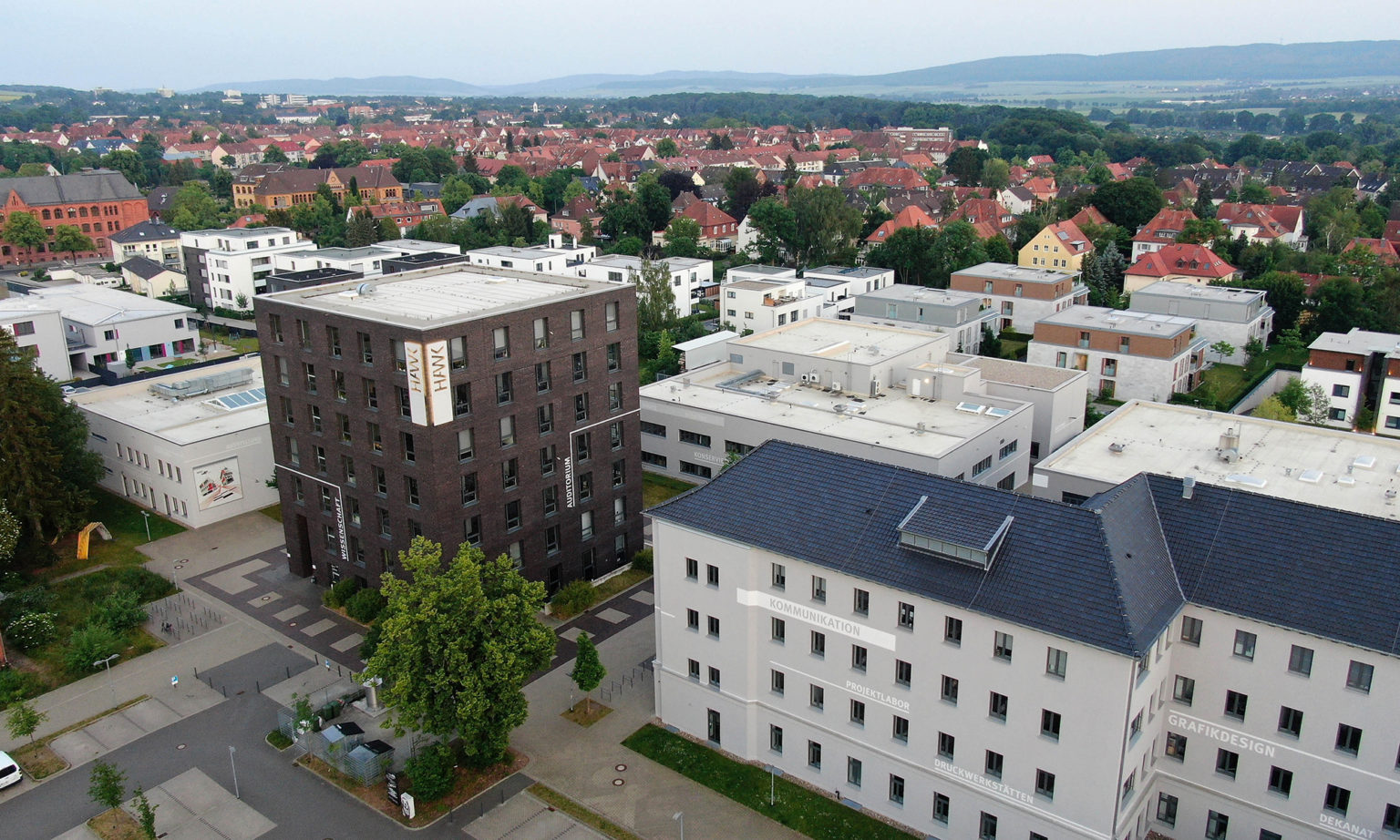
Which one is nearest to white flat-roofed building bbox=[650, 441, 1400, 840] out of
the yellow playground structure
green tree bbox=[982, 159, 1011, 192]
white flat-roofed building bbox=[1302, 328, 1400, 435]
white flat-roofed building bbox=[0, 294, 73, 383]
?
the yellow playground structure

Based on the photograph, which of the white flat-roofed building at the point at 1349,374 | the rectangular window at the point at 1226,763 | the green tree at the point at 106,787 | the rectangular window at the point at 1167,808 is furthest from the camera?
the white flat-roofed building at the point at 1349,374

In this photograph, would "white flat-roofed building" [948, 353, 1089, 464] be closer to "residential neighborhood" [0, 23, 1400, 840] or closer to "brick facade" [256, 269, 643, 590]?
"residential neighborhood" [0, 23, 1400, 840]

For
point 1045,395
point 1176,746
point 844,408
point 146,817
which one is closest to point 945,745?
point 1176,746

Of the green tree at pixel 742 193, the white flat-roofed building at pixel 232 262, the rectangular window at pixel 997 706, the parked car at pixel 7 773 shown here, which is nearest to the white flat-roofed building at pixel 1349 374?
the rectangular window at pixel 997 706

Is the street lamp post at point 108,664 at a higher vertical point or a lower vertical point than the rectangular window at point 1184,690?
lower

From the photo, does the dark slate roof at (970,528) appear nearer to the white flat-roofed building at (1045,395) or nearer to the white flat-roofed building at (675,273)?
the white flat-roofed building at (1045,395)

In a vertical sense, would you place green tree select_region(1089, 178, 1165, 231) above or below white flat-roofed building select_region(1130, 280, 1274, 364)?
above

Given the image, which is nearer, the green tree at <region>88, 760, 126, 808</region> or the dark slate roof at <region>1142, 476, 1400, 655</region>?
the dark slate roof at <region>1142, 476, 1400, 655</region>

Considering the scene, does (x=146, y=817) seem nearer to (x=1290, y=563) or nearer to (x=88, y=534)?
(x=88, y=534)
